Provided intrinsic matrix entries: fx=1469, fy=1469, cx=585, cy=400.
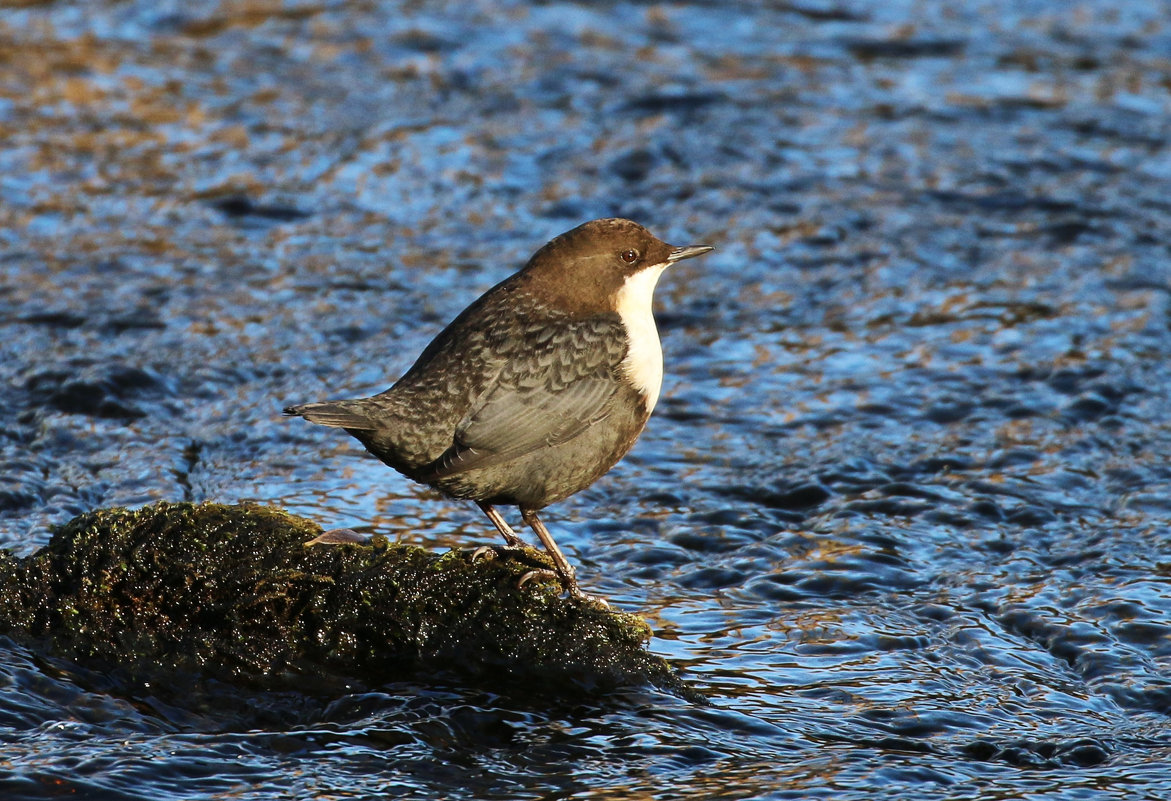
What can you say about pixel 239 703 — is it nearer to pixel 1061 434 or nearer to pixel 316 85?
pixel 1061 434

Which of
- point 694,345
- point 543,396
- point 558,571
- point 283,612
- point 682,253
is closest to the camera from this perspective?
point 283,612

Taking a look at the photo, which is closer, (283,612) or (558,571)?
(283,612)

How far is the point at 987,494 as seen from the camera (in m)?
5.81

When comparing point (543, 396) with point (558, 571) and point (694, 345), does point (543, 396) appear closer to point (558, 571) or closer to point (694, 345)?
point (558, 571)

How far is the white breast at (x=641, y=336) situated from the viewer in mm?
4598

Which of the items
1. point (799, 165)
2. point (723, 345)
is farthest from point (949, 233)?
point (723, 345)

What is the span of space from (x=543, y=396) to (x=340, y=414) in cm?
66

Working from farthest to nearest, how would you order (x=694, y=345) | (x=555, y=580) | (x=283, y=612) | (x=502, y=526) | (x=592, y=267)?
(x=694, y=345)
(x=592, y=267)
(x=502, y=526)
(x=555, y=580)
(x=283, y=612)

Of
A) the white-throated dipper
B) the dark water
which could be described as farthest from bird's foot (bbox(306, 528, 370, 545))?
the dark water

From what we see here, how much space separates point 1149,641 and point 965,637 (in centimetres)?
57

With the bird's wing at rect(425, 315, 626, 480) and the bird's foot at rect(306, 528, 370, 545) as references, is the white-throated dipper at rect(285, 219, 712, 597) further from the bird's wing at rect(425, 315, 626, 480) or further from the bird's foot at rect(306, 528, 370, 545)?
the bird's foot at rect(306, 528, 370, 545)

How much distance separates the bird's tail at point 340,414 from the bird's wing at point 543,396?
27cm

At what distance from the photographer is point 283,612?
4094 millimetres

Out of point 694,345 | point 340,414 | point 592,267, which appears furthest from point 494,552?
point 694,345
